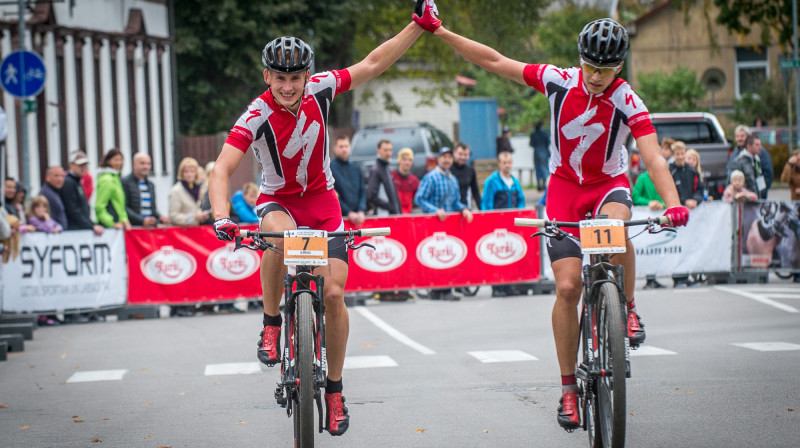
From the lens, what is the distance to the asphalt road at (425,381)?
7641 millimetres

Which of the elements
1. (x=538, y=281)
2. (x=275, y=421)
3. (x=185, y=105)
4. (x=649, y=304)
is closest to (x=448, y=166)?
(x=538, y=281)

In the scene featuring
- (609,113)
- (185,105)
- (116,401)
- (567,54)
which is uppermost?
(567,54)

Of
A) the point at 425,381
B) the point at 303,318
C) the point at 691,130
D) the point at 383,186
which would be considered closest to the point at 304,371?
the point at 303,318

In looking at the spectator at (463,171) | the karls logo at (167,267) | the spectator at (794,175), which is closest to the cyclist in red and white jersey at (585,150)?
the karls logo at (167,267)

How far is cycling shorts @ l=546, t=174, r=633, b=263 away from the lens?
705cm

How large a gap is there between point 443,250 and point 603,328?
35.4 feet

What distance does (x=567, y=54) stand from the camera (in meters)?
69.1

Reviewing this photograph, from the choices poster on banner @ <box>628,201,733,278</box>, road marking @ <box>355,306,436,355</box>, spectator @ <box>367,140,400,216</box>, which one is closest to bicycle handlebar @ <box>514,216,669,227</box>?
road marking @ <box>355,306,436,355</box>

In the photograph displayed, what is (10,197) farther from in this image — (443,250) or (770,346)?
(770,346)

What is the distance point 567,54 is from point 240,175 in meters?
34.0

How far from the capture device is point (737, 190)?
1836 cm

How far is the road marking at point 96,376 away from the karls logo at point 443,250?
6.32m

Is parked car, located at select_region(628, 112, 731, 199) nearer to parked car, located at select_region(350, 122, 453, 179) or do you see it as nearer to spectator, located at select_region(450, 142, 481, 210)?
parked car, located at select_region(350, 122, 453, 179)

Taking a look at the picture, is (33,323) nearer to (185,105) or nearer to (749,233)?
(749,233)
